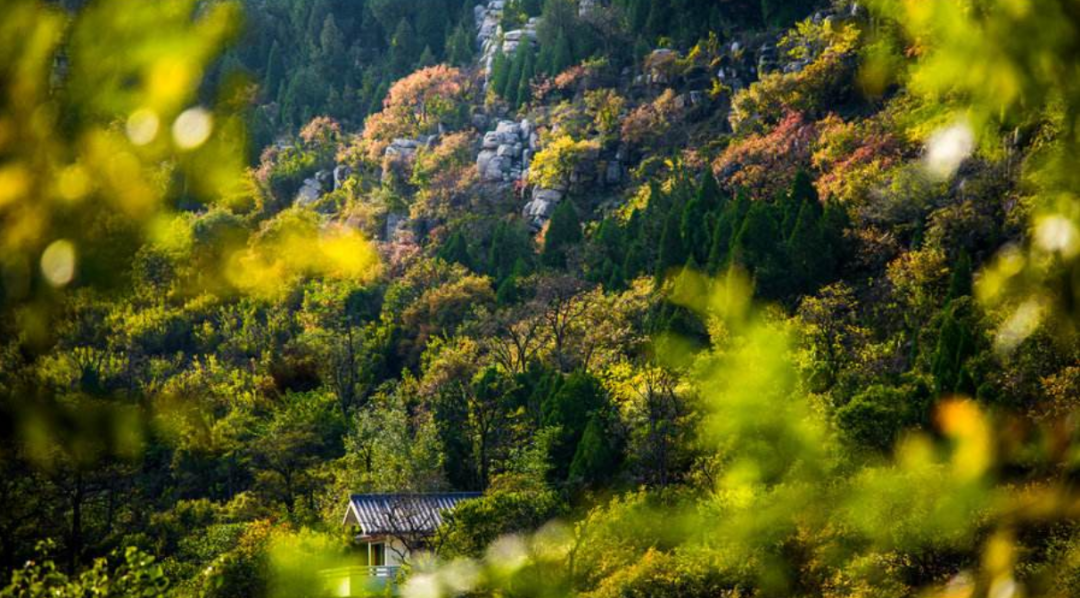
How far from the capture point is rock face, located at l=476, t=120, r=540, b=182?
72.8 metres

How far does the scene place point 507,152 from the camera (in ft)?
243

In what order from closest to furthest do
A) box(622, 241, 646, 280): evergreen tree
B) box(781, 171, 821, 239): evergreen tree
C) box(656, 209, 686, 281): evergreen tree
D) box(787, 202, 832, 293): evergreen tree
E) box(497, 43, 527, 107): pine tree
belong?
box(787, 202, 832, 293): evergreen tree, box(781, 171, 821, 239): evergreen tree, box(656, 209, 686, 281): evergreen tree, box(622, 241, 646, 280): evergreen tree, box(497, 43, 527, 107): pine tree

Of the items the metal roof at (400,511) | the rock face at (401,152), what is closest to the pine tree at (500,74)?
the rock face at (401,152)

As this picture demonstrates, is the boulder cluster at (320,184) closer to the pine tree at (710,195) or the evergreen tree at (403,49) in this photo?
the evergreen tree at (403,49)

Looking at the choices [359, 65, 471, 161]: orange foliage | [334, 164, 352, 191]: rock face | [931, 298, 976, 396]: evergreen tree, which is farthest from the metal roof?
[359, 65, 471, 161]: orange foliage

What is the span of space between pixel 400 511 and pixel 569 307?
719 inches

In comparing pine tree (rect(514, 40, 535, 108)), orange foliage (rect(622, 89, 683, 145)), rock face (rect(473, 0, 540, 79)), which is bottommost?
orange foliage (rect(622, 89, 683, 145))

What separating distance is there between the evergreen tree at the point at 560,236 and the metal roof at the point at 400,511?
75.1ft

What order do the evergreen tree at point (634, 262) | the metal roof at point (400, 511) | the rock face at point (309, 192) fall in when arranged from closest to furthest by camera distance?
the metal roof at point (400, 511), the evergreen tree at point (634, 262), the rock face at point (309, 192)

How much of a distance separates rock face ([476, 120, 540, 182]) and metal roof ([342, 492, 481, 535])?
38160mm

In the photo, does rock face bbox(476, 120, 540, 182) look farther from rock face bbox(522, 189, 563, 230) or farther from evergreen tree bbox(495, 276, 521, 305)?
evergreen tree bbox(495, 276, 521, 305)

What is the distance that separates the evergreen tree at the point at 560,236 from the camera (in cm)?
5812

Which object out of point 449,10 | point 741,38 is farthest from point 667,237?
point 449,10

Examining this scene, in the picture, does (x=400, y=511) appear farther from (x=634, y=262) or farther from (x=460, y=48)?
(x=460, y=48)
